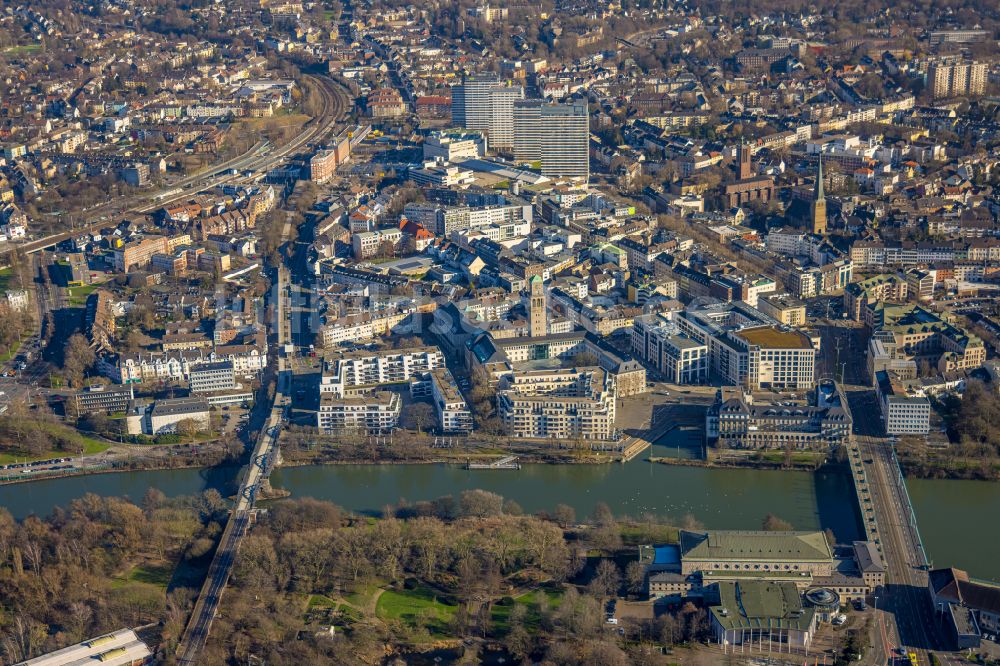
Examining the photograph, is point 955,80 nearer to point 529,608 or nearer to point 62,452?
point 62,452

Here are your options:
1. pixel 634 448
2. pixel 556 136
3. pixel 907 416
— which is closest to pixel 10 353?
pixel 634 448

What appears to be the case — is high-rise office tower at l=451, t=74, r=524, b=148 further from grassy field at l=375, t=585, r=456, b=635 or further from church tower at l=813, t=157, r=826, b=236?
grassy field at l=375, t=585, r=456, b=635

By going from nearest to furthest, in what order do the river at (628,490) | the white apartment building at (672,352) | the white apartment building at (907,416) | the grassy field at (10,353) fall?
the river at (628,490), the white apartment building at (907,416), the white apartment building at (672,352), the grassy field at (10,353)

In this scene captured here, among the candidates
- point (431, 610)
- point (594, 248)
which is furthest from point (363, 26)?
point (431, 610)

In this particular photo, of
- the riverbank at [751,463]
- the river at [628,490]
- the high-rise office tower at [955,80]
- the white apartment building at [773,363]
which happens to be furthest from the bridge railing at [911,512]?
the high-rise office tower at [955,80]

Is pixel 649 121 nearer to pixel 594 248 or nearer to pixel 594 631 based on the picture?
pixel 594 248

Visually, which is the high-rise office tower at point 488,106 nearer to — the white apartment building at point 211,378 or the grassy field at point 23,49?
the white apartment building at point 211,378

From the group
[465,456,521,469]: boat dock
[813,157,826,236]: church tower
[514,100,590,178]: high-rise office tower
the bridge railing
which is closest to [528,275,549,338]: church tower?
[465,456,521,469]: boat dock
